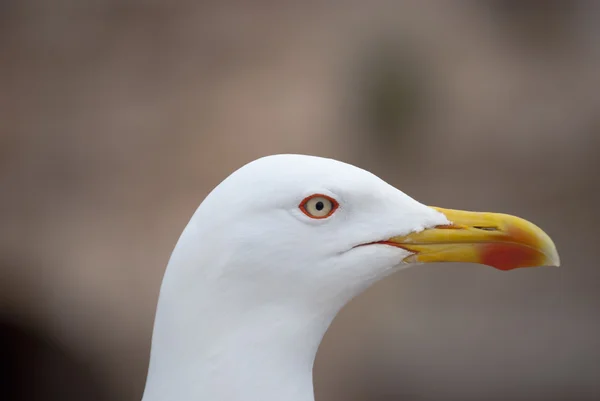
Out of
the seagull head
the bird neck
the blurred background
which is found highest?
the blurred background

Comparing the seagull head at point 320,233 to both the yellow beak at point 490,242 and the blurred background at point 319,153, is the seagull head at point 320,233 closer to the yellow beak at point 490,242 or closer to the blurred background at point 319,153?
the yellow beak at point 490,242

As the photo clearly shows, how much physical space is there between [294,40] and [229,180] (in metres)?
4.78

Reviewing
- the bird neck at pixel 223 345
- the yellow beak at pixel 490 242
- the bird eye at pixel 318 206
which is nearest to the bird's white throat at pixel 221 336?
the bird neck at pixel 223 345

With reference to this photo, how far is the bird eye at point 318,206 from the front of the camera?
125 centimetres

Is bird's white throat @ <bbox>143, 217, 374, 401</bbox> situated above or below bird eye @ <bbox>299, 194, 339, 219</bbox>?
below

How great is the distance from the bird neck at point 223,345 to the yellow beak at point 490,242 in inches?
9.0

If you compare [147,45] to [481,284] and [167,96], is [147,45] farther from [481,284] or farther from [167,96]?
[481,284]

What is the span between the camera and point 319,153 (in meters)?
5.30

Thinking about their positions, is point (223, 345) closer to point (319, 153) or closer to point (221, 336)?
point (221, 336)

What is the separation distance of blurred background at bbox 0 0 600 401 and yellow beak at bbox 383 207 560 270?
3164 mm

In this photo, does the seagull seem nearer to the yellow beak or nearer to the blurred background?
the yellow beak

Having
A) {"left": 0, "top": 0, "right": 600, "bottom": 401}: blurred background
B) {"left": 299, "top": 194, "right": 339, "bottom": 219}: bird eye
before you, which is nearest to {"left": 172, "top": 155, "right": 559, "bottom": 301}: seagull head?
{"left": 299, "top": 194, "right": 339, "bottom": 219}: bird eye

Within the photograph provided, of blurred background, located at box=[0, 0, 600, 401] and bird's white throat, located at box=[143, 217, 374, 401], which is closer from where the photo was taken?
bird's white throat, located at box=[143, 217, 374, 401]

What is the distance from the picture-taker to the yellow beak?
132 cm
